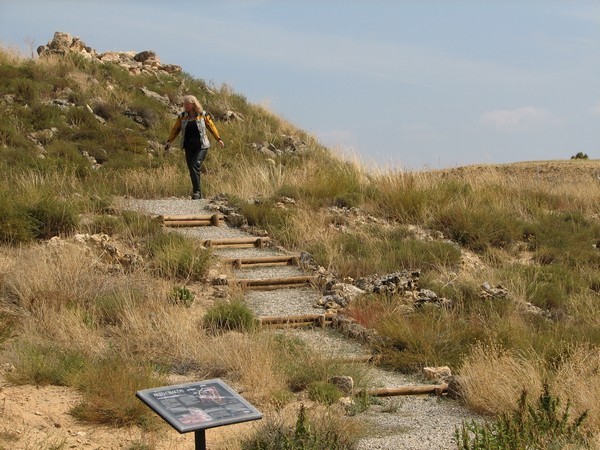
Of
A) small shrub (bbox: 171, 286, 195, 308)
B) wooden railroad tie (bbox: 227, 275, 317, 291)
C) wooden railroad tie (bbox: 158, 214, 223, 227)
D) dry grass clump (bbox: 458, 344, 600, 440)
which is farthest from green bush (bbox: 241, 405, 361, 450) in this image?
wooden railroad tie (bbox: 158, 214, 223, 227)

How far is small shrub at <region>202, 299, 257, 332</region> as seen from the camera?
963 centimetres

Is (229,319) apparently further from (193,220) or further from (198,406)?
(193,220)

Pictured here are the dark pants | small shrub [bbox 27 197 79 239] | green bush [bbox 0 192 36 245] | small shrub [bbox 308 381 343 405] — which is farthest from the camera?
the dark pants

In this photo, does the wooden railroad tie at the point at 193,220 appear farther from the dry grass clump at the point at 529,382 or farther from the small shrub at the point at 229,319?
the dry grass clump at the point at 529,382

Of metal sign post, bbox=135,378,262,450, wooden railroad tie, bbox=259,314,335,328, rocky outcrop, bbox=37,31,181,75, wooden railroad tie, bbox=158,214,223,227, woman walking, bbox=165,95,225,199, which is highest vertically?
rocky outcrop, bbox=37,31,181,75

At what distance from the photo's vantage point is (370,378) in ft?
27.3

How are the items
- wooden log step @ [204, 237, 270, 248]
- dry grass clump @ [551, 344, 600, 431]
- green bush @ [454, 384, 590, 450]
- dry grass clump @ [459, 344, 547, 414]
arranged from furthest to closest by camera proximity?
wooden log step @ [204, 237, 270, 248], dry grass clump @ [459, 344, 547, 414], dry grass clump @ [551, 344, 600, 431], green bush @ [454, 384, 590, 450]

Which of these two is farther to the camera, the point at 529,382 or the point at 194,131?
the point at 194,131

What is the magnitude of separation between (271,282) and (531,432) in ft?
20.8

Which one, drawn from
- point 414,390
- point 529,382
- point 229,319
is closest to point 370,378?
point 414,390

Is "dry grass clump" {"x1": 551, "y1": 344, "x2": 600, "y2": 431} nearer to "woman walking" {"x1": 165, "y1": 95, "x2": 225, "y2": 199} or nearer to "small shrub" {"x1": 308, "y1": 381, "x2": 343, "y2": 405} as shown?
"small shrub" {"x1": 308, "y1": 381, "x2": 343, "y2": 405}

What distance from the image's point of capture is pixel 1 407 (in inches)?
260

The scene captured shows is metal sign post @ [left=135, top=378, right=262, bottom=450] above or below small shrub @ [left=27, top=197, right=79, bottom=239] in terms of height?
below

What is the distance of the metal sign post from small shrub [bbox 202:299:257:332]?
4.07m
